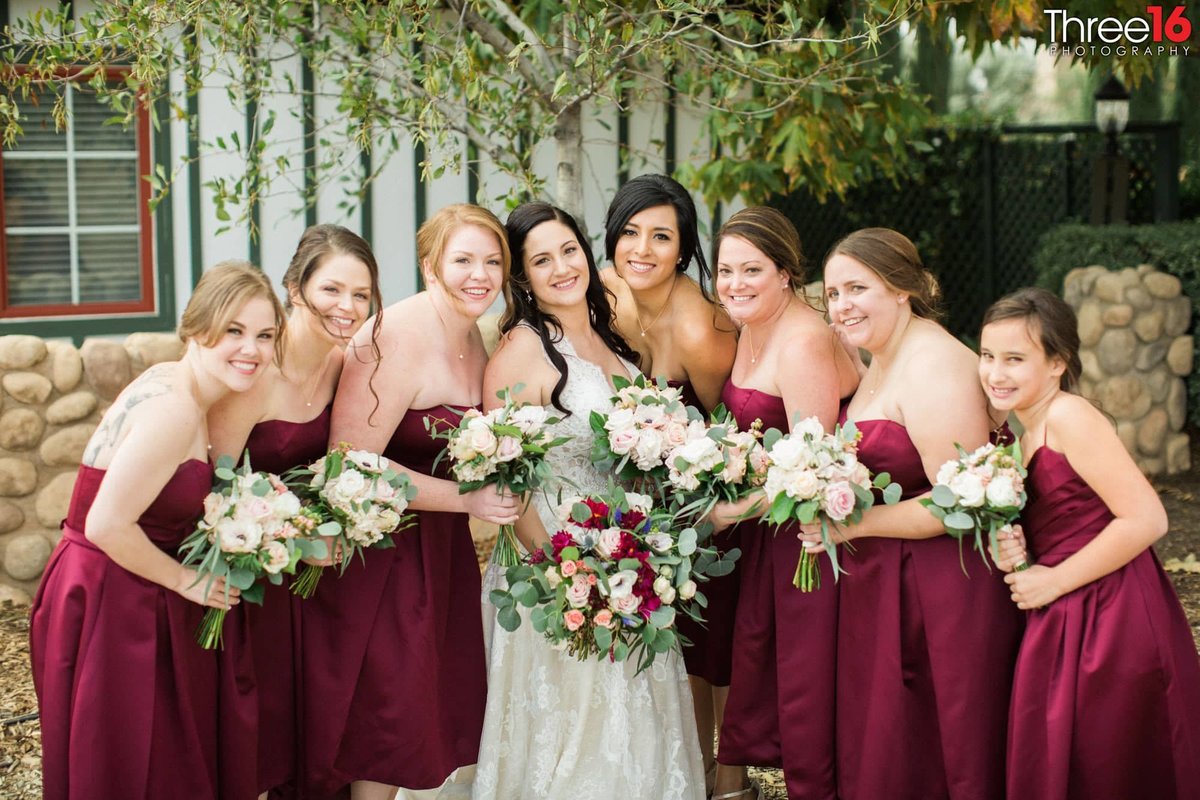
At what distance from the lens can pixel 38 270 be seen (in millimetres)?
8422

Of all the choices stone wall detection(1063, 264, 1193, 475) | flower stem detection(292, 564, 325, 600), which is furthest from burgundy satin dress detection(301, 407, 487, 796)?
stone wall detection(1063, 264, 1193, 475)

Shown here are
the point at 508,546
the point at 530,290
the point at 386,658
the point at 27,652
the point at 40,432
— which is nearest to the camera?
the point at 386,658

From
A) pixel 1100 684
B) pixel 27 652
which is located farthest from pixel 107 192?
pixel 1100 684

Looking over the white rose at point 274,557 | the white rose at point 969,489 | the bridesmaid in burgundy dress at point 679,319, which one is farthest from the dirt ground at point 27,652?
the white rose at point 274,557

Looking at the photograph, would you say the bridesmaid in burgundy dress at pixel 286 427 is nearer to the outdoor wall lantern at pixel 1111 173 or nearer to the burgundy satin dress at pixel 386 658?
the burgundy satin dress at pixel 386 658

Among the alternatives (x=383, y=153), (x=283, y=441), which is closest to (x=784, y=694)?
(x=283, y=441)

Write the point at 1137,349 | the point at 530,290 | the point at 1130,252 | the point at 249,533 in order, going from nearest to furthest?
1. the point at 249,533
2. the point at 530,290
3. the point at 1137,349
4. the point at 1130,252

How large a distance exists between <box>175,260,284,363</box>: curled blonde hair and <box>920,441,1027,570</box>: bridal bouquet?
6.31 feet

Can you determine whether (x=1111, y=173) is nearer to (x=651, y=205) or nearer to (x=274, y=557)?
(x=651, y=205)

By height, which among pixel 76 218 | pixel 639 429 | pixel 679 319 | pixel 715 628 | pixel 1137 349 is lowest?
pixel 715 628

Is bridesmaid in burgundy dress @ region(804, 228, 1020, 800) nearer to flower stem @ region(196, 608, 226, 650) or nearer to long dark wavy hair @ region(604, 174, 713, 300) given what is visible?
long dark wavy hair @ region(604, 174, 713, 300)

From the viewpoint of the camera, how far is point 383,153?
8.56m

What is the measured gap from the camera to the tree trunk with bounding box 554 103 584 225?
5.82 metres

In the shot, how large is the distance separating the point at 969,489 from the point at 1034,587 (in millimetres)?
392
